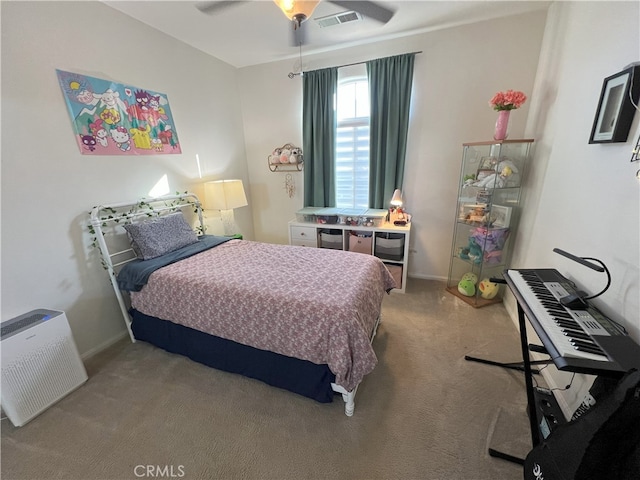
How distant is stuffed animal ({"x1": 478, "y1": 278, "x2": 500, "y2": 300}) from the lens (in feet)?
8.64

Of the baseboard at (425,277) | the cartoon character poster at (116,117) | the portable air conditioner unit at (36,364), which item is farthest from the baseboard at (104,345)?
the baseboard at (425,277)

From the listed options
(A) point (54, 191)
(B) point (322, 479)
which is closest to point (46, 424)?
(A) point (54, 191)

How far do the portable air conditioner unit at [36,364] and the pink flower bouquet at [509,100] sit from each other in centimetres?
372

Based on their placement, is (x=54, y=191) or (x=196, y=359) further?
(x=196, y=359)

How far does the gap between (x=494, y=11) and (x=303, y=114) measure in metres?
2.06

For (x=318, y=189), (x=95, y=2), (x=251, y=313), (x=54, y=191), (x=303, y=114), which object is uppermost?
(x=95, y=2)

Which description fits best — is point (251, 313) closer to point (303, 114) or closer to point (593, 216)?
point (593, 216)

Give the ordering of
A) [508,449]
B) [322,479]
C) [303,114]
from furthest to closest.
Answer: [303,114] < [508,449] < [322,479]

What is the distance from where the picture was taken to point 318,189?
3.42 meters

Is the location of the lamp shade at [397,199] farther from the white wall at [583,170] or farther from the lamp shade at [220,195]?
the lamp shade at [220,195]

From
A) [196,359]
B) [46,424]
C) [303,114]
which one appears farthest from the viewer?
[303,114]

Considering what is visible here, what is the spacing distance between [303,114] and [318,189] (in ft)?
3.11

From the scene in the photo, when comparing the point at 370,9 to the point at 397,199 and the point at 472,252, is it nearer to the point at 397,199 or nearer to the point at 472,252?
the point at 397,199

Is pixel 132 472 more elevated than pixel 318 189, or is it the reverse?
pixel 318 189
